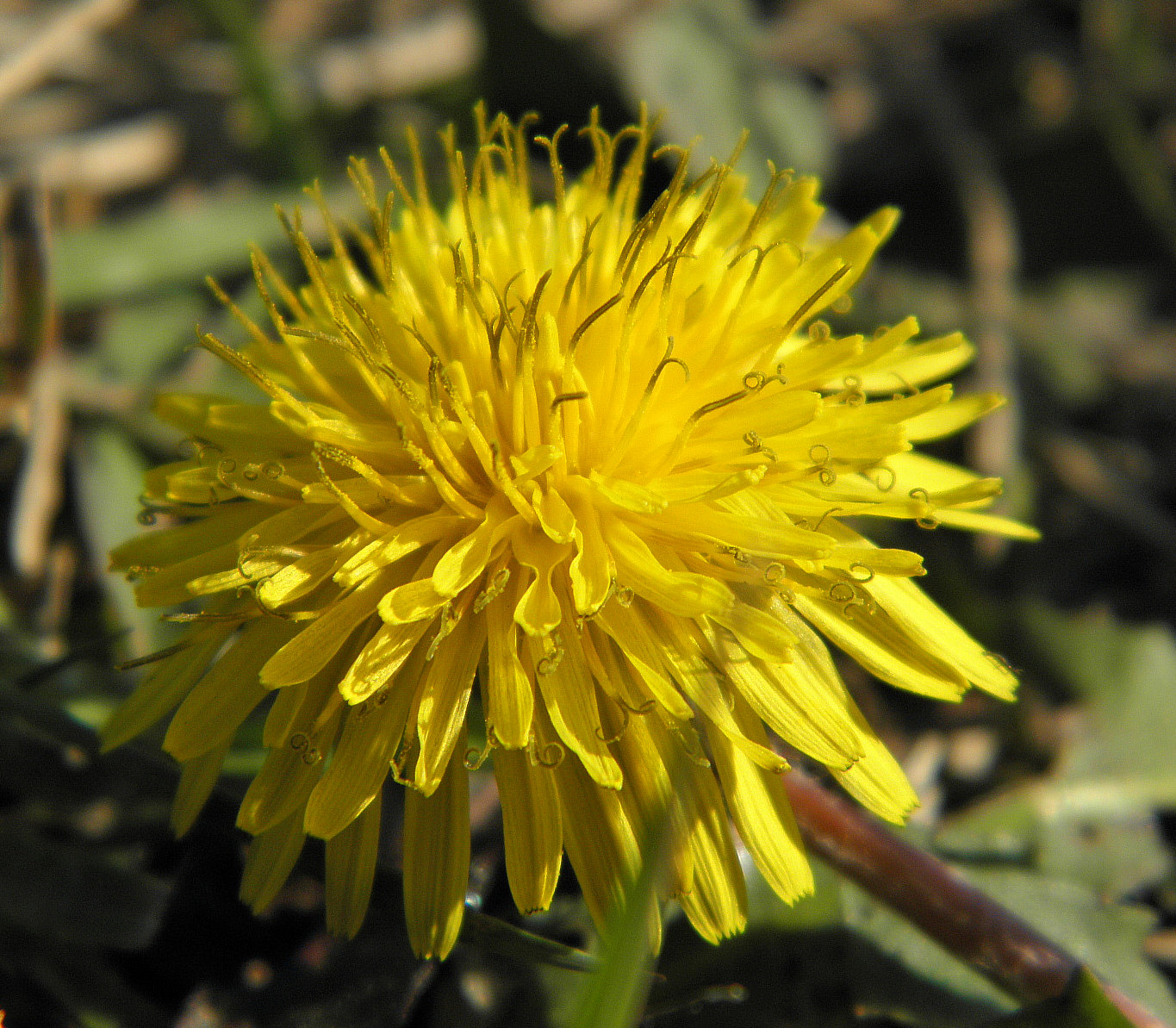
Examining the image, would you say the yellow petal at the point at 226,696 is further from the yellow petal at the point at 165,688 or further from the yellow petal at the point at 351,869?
the yellow petal at the point at 351,869

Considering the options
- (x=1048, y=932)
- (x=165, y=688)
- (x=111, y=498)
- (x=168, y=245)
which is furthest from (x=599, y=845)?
(x=168, y=245)

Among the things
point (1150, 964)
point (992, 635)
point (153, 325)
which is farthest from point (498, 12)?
Answer: point (1150, 964)

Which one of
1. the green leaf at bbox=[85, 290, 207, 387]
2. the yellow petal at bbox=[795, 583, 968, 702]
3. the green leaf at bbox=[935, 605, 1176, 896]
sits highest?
the green leaf at bbox=[85, 290, 207, 387]

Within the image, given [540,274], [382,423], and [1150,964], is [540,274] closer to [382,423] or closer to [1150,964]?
[382,423]

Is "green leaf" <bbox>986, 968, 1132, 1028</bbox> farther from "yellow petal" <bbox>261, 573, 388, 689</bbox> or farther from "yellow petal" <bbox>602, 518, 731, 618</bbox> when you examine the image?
"yellow petal" <bbox>261, 573, 388, 689</bbox>

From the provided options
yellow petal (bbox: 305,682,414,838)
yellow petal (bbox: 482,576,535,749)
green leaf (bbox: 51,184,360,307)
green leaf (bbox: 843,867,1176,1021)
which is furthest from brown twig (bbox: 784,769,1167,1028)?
green leaf (bbox: 51,184,360,307)

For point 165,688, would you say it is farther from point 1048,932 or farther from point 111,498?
point 1048,932
